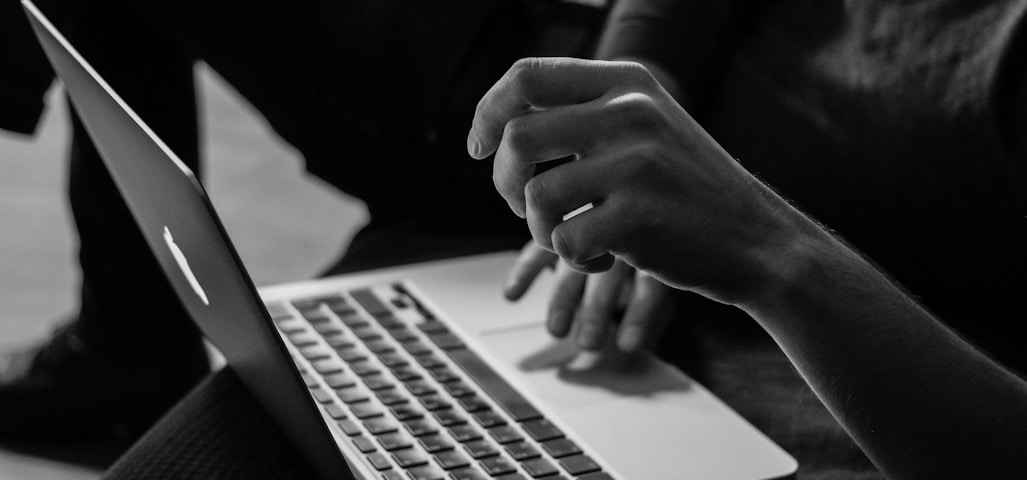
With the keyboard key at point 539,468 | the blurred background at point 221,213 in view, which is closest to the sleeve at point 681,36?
the keyboard key at point 539,468

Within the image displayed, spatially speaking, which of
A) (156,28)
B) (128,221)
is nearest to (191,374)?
(128,221)

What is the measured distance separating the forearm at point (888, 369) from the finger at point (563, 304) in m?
0.26

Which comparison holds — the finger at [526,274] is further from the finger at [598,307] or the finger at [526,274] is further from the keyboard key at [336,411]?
the keyboard key at [336,411]

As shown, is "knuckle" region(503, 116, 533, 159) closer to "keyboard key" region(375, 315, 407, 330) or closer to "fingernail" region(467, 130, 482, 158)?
"fingernail" region(467, 130, 482, 158)

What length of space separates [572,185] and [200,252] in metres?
0.20

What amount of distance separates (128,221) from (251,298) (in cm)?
82

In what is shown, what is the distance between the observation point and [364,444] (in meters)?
0.64

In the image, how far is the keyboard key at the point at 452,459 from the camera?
63 centimetres

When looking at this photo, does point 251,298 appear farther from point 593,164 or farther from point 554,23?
point 554,23

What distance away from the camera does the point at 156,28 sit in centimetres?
119

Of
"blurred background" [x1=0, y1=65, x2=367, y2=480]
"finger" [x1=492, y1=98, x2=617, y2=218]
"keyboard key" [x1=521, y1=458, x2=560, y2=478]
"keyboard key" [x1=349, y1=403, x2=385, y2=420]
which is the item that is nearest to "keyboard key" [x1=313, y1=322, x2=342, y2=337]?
"keyboard key" [x1=349, y1=403, x2=385, y2=420]

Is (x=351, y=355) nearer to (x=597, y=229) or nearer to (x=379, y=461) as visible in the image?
(x=379, y=461)

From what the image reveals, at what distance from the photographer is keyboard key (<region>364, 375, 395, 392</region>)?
2.34 ft

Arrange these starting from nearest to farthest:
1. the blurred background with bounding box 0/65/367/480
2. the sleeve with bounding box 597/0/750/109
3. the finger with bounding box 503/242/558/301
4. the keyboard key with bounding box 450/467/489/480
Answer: the keyboard key with bounding box 450/467/489/480 < the finger with bounding box 503/242/558/301 < the sleeve with bounding box 597/0/750/109 < the blurred background with bounding box 0/65/367/480
